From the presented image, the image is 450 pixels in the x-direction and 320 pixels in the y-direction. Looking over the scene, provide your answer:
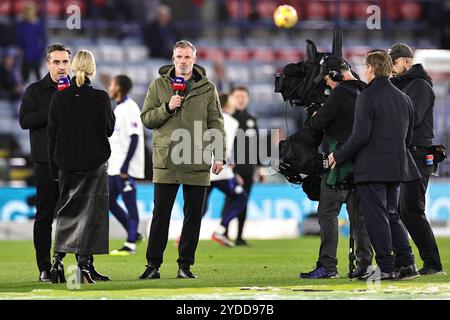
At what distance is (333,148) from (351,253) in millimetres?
986

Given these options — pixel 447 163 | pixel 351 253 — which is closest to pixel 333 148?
pixel 351 253

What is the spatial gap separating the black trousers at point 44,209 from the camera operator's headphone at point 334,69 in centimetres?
270

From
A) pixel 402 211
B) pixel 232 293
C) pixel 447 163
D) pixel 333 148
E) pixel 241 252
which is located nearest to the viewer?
pixel 232 293

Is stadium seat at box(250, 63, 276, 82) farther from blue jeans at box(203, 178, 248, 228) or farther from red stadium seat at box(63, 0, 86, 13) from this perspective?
blue jeans at box(203, 178, 248, 228)

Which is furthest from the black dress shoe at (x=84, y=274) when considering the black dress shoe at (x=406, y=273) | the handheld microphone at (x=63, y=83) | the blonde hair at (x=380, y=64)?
the blonde hair at (x=380, y=64)

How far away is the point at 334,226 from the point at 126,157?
4.22m

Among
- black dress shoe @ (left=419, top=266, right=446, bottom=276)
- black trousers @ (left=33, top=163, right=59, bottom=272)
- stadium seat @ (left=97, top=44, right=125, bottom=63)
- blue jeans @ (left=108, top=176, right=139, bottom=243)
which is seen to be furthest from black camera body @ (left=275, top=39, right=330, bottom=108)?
stadium seat @ (left=97, top=44, right=125, bottom=63)

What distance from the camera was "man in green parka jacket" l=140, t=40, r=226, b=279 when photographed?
10.8 m

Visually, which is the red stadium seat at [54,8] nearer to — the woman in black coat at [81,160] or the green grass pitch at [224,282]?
the green grass pitch at [224,282]

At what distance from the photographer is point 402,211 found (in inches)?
455

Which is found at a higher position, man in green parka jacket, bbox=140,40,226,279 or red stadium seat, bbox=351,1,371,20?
red stadium seat, bbox=351,1,371,20

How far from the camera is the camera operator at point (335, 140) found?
417 inches

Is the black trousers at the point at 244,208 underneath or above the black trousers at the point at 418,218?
underneath
